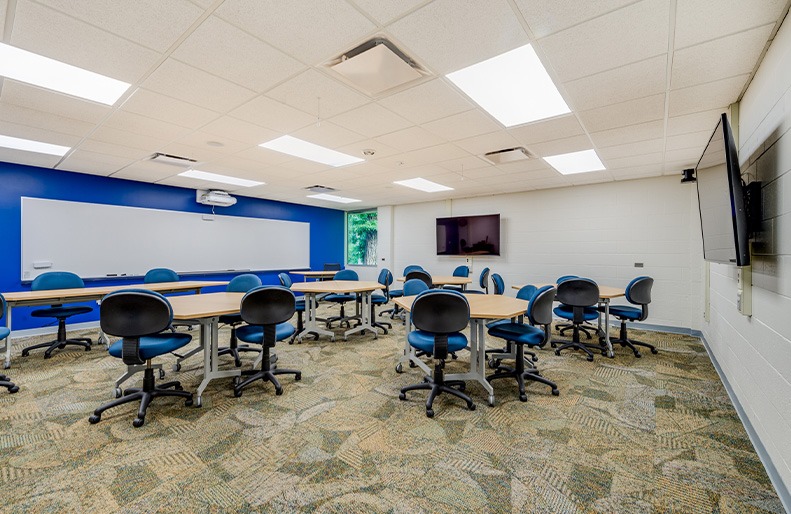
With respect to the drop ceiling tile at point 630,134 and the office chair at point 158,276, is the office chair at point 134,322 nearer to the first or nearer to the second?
the office chair at point 158,276

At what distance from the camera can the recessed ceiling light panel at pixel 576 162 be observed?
4458mm

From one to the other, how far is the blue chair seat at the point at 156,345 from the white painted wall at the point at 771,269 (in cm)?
393

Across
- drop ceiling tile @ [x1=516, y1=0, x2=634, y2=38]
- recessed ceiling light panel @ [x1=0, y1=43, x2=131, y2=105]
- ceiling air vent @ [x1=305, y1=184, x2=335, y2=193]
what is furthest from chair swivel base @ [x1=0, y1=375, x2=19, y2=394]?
drop ceiling tile @ [x1=516, y1=0, x2=634, y2=38]

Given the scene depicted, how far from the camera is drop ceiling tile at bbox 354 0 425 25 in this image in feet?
5.80

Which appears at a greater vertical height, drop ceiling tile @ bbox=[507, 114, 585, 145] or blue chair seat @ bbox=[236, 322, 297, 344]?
drop ceiling tile @ bbox=[507, 114, 585, 145]

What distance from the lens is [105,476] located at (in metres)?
1.90

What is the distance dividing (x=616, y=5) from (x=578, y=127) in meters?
1.82

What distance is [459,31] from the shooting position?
1.99m

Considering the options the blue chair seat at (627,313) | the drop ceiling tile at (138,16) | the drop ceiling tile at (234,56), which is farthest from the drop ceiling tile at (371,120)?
the blue chair seat at (627,313)

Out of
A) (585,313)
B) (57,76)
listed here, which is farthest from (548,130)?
(57,76)

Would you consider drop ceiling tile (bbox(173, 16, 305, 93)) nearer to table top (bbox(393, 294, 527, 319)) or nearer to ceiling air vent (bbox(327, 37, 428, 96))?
ceiling air vent (bbox(327, 37, 428, 96))

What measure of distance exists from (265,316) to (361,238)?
6.99 meters

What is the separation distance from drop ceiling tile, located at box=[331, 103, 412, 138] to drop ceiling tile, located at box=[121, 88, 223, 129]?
4.04 ft

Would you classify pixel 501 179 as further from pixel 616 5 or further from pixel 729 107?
pixel 616 5
